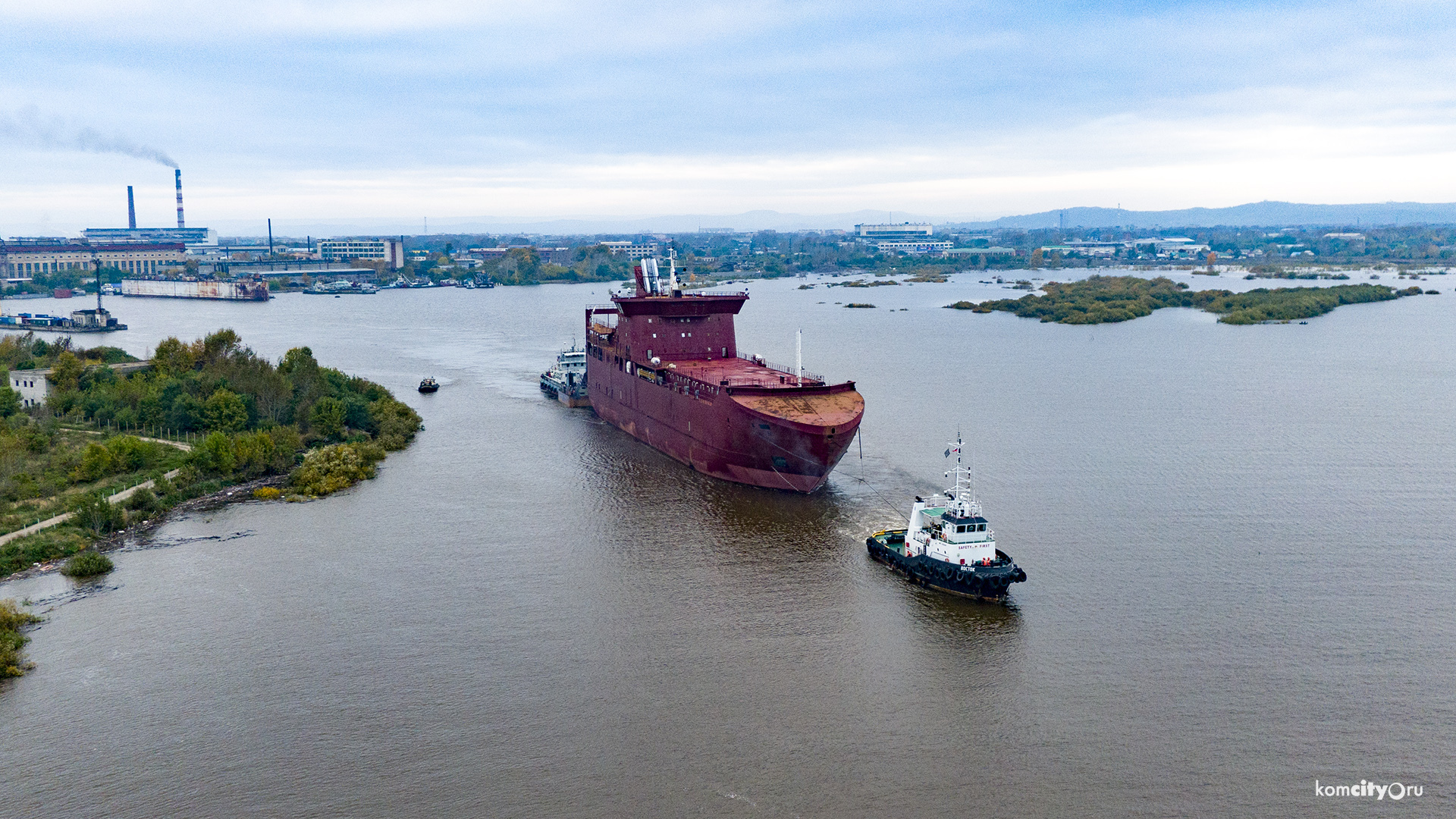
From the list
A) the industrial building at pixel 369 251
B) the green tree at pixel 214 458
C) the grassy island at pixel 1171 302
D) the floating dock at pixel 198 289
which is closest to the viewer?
the green tree at pixel 214 458

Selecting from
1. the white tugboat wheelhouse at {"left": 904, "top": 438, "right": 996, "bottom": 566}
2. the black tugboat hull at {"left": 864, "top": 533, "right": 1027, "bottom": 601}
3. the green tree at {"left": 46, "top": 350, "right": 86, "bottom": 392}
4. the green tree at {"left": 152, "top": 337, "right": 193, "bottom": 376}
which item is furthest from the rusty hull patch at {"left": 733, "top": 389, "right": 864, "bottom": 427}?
the green tree at {"left": 46, "top": 350, "right": 86, "bottom": 392}

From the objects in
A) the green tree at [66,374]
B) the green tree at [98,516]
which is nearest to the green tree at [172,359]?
the green tree at [66,374]

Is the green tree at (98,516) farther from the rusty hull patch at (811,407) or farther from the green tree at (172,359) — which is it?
the green tree at (172,359)

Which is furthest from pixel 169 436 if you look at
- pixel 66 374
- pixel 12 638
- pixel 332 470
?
pixel 12 638

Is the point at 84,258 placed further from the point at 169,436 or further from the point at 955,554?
the point at 955,554

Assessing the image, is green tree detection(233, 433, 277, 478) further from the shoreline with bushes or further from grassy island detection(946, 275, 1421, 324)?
grassy island detection(946, 275, 1421, 324)

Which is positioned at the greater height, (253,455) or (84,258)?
(84,258)
